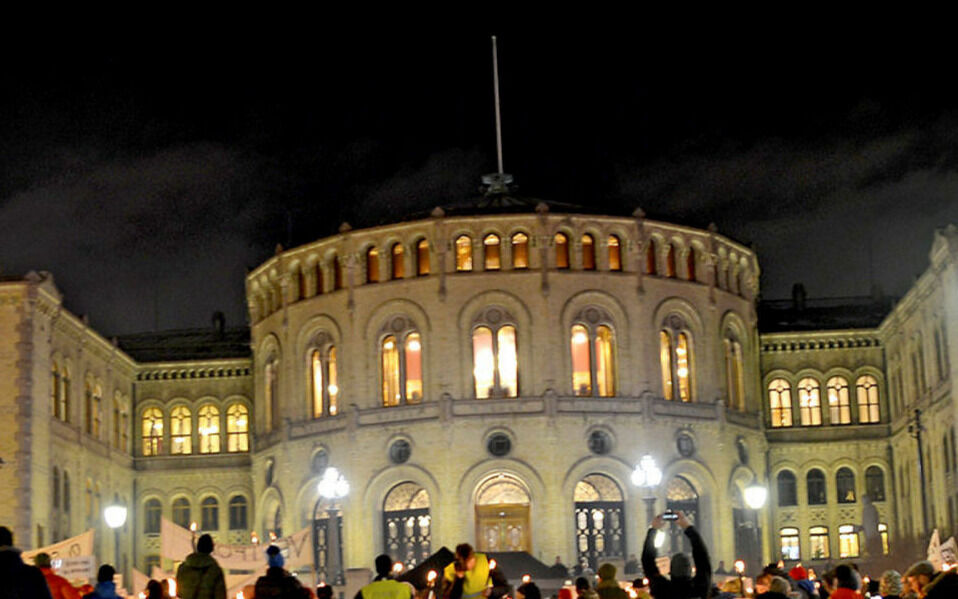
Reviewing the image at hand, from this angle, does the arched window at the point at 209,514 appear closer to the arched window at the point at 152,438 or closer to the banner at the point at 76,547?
the arched window at the point at 152,438

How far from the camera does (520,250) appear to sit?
198ft

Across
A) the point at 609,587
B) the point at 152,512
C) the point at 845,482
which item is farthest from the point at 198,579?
the point at 845,482

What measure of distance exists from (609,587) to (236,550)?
18.0m

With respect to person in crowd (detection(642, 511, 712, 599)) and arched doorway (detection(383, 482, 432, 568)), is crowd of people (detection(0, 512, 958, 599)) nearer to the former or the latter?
person in crowd (detection(642, 511, 712, 599))

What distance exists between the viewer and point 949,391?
55875 mm

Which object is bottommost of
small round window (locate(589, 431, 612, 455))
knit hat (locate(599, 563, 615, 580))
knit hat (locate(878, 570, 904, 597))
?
knit hat (locate(878, 570, 904, 597))

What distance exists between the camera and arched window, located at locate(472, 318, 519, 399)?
2345 inches

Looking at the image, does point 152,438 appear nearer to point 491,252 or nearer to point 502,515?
point 502,515

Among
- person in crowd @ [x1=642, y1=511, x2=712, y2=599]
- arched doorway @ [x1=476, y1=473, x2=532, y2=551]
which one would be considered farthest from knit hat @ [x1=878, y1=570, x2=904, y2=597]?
arched doorway @ [x1=476, y1=473, x2=532, y2=551]

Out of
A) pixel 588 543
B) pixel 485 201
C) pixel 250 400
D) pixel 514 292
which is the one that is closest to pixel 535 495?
pixel 588 543

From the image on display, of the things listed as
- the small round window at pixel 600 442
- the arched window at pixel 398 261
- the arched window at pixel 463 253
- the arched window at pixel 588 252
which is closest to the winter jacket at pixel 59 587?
the small round window at pixel 600 442

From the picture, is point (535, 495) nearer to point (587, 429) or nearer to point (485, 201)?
point (587, 429)

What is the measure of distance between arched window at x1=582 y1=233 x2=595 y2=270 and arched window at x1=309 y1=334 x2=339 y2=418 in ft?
32.3

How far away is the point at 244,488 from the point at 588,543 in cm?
1748
